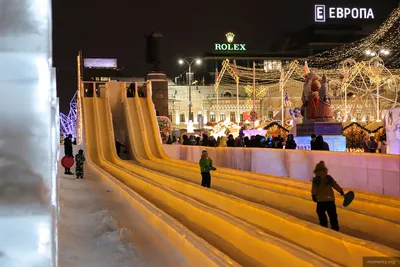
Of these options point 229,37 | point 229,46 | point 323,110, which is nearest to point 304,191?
point 323,110

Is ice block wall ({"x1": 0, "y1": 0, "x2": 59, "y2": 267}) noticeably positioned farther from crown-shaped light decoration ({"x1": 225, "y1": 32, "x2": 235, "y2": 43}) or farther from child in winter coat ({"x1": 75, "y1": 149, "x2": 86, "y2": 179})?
crown-shaped light decoration ({"x1": 225, "y1": 32, "x2": 235, "y2": 43})

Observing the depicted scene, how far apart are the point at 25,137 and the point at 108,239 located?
588 centimetres

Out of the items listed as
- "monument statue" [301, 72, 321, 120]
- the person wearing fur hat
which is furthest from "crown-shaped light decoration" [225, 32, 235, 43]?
the person wearing fur hat

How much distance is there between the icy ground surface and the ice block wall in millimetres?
4349

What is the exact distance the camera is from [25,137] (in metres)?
2.53

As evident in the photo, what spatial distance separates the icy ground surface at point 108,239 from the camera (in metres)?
7.03

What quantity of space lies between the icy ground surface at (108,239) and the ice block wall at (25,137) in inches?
171

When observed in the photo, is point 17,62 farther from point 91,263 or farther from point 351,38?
point 351,38

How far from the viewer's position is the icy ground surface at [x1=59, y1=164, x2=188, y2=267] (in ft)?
23.1

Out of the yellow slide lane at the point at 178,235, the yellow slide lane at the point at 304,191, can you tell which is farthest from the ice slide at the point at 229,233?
the yellow slide lane at the point at 304,191

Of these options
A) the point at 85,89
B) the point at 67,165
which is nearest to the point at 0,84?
the point at 67,165

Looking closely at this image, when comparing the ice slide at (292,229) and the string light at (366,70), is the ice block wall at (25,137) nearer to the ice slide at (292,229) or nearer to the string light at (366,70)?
the ice slide at (292,229)

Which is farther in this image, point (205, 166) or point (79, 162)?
point (79, 162)

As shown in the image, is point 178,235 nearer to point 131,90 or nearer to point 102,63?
point 131,90
